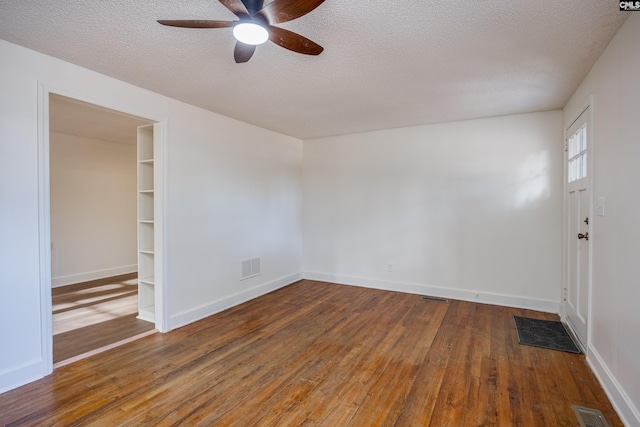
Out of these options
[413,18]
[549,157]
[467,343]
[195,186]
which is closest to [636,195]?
[413,18]

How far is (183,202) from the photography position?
3.57 metres

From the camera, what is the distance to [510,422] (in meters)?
1.97

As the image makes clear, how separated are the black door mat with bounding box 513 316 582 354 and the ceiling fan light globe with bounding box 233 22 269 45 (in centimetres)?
342

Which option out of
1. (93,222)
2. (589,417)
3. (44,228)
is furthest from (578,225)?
(93,222)

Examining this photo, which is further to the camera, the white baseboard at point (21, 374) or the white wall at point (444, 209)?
the white wall at point (444, 209)

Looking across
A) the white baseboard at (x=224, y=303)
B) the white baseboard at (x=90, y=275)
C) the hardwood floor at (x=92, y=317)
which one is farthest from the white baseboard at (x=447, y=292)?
the white baseboard at (x=90, y=275)

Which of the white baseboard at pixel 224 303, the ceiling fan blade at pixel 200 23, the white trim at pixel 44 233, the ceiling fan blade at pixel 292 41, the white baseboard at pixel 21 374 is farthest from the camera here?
the white baseboard at pixel 224 303

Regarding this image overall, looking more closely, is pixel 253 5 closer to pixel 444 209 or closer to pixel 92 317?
pixel 444 209

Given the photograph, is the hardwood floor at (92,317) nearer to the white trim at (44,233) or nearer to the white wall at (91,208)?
the white trim at (44,233)

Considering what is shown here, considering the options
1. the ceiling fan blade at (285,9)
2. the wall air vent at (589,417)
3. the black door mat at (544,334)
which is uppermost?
the ceiling fan blade at (285,9)

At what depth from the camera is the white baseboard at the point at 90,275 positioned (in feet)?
17.1

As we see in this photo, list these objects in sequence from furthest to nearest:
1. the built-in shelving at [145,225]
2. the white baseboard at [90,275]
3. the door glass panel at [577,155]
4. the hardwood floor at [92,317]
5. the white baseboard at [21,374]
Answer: the white baseboard at [90,275] → the built-in shelving at [145,225] → the hardwood floor at [92,317] → the door glass panel at [577,155] → the white baseboard at [21,374]

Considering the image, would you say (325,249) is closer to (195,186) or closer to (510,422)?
(195,186)

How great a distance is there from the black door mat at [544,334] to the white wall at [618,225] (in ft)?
1.16
